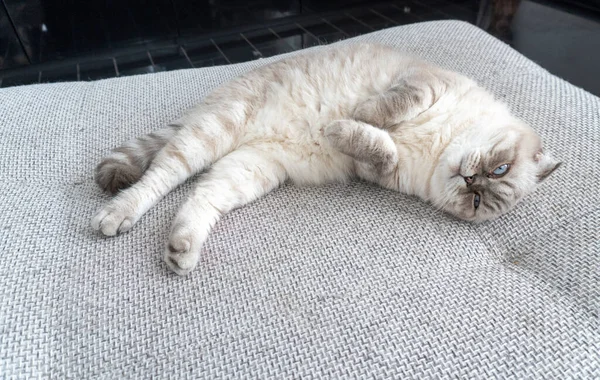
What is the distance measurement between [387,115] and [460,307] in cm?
77

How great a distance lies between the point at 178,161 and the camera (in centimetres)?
164

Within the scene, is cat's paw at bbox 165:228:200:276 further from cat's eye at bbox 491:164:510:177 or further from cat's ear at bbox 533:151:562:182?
cat's ear at bbox 533:151:562:182

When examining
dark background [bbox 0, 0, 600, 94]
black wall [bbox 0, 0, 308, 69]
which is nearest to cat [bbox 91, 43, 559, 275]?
dark background [bbox 0, 0, 600, 94]

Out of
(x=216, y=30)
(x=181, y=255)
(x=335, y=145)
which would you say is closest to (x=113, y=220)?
(x=181, y=255)

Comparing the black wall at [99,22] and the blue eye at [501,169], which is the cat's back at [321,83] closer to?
the blue eye at [501,169]

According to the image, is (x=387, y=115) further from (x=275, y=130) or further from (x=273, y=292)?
(x=273, y=292)

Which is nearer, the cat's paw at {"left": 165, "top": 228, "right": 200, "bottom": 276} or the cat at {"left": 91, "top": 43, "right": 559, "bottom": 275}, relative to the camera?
the cat's paw at {"left": 165, "top": 228, "right": 200, "bottom": 276}

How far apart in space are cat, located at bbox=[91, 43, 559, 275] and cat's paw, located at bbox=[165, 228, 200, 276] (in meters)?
0.03

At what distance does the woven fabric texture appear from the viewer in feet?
3.56

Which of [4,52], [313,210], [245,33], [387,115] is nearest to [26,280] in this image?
[313,210]

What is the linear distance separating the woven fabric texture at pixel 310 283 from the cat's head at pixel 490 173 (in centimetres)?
6

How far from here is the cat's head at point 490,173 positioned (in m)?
1.50

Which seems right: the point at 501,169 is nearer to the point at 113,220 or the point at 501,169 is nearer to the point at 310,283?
the point at 310,283

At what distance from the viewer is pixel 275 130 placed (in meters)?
1.79
